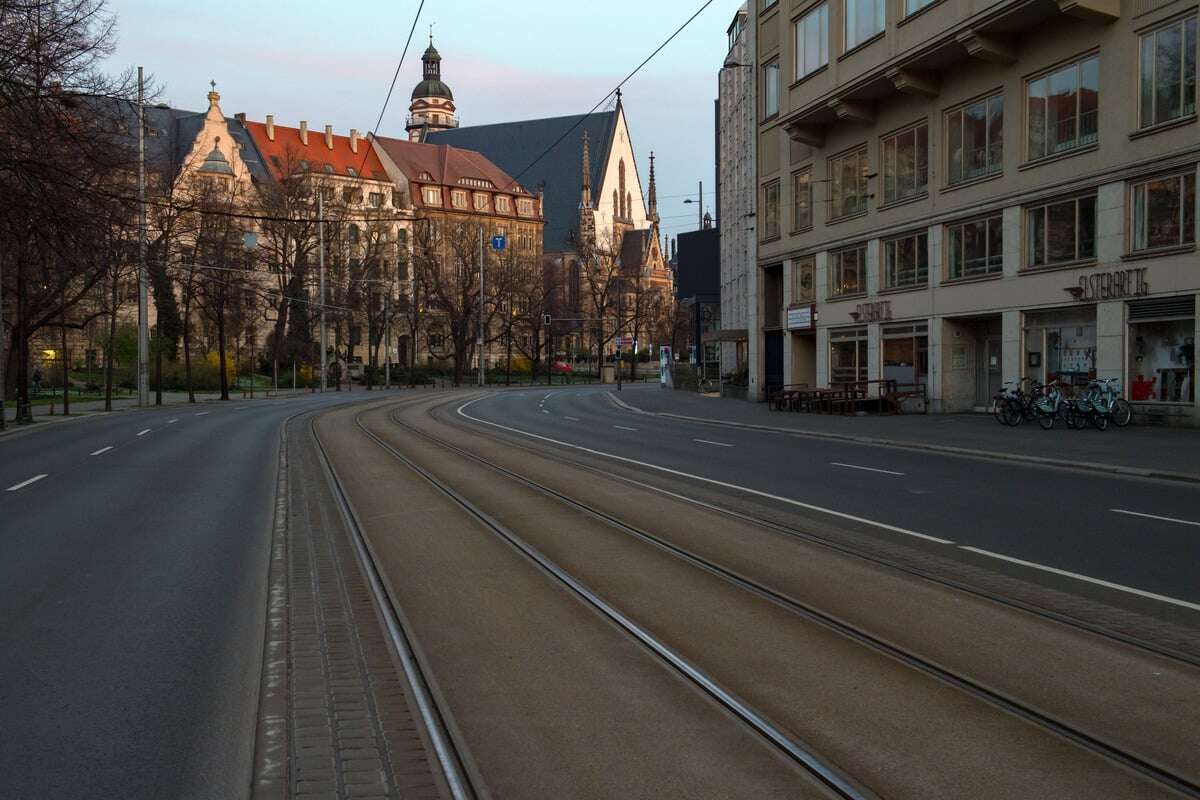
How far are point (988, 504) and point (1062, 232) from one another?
15.6 m

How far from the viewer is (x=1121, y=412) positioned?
2405cm

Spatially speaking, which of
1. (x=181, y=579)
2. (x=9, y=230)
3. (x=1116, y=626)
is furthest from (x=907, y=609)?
(x=9, y=230)

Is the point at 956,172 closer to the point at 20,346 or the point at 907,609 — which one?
the point at 907,609

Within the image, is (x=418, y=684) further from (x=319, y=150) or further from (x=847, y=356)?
(x=319, y=150)

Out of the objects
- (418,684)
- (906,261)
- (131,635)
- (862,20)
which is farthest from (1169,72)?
(131,635)

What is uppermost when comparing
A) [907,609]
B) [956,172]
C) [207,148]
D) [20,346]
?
[207,148]

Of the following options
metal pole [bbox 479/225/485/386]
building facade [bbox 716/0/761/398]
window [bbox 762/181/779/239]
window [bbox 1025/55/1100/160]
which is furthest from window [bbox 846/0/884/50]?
metal pole [bbox 479/225/485/386]

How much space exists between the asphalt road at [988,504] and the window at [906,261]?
1014 centimetres

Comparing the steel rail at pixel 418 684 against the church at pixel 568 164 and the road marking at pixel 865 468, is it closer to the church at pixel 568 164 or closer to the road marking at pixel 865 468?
the road marking at pixel 865 468

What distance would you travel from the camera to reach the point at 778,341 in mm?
43625

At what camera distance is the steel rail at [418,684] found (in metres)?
4.62

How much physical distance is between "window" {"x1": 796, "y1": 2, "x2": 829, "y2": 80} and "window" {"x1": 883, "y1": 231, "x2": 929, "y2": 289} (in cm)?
632

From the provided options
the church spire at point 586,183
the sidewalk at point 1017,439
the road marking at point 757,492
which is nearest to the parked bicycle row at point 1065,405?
the sidewalk at point 1017,439

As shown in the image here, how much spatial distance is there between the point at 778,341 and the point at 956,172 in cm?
1372
